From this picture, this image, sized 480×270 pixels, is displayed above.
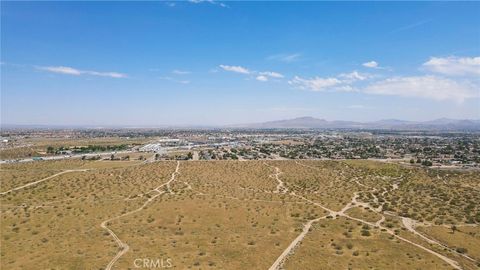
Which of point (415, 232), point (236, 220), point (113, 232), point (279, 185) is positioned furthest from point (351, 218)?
point (113, 232)

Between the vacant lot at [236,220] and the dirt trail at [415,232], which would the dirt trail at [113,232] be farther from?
the dirt trail at [415,232]

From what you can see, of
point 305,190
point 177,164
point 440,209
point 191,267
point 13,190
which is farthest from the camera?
point 177,164

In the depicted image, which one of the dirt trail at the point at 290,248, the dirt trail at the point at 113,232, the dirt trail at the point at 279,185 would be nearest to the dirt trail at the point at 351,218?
the dirt trail at the point at 290,248

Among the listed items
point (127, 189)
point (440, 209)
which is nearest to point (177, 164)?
point (127, 189)

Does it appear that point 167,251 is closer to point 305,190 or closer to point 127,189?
point 127,189

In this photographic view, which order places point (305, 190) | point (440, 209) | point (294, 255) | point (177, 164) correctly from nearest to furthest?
point (294, 255)
point (440, 209)
point (305, 190)
point (177, 164)

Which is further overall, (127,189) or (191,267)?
(127,189)

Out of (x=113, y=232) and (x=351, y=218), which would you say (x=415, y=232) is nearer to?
(x=351, y=218)
